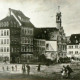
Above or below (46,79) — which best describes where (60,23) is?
above

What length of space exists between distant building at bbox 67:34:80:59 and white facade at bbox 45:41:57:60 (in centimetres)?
23

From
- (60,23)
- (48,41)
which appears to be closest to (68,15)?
(60,23)

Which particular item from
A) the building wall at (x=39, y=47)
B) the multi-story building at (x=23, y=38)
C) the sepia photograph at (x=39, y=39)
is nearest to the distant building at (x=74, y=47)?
the sepia photograph at (x=39, y=39)

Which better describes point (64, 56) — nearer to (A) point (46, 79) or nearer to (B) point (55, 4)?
(A) point (46, 79)

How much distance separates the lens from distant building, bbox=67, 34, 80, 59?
527cm

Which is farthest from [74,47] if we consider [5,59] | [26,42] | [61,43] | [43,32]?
[5,59]

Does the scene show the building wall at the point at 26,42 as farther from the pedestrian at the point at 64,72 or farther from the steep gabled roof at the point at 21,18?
the pedestrian at the point at 64,72

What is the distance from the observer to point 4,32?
5672 millimetres

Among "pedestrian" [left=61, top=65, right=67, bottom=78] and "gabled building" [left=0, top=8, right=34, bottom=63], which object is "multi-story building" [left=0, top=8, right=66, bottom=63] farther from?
"pedestrian" [left=61, top=65, right=67, bottom=78]

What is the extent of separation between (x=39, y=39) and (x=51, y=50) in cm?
28

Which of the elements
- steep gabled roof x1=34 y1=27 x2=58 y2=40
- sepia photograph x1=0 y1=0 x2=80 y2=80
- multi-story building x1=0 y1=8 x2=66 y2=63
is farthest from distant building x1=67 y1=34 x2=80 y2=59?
steep gabled roof x1=34 y1=27 x2=58 y2=40

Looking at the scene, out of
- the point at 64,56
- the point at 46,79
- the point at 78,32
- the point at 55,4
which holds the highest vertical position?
→ the point at 55,4

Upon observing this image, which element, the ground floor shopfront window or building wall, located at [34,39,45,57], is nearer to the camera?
building wall, located at [34,39,45,57]

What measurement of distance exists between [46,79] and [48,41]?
0.63 m
